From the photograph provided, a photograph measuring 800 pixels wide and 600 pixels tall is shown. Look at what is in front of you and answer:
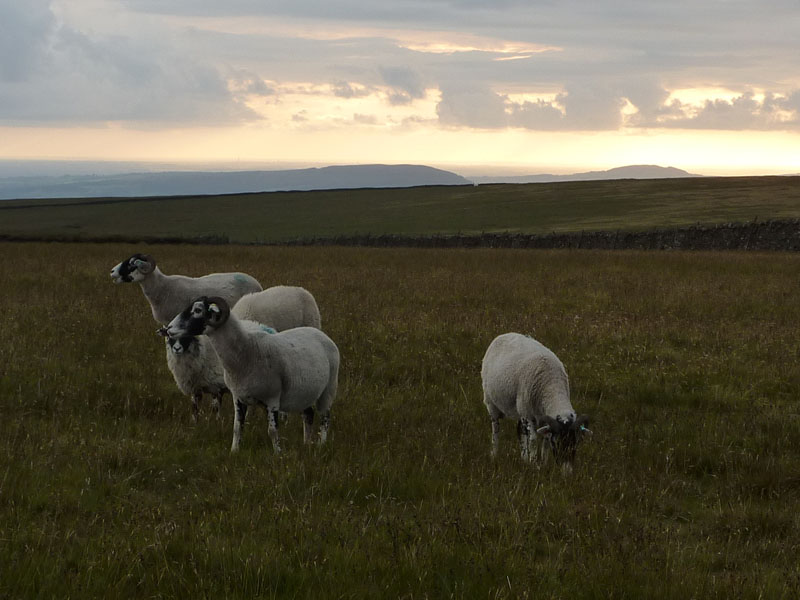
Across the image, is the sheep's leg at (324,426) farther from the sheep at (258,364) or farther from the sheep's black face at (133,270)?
the sheep's black face at (133,270)

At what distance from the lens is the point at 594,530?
524cm

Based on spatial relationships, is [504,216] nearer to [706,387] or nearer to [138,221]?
[138,221]

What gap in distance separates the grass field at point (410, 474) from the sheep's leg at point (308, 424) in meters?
0.16

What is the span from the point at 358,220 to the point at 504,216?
16.2 m

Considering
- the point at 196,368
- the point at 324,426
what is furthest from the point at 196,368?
the point at 324,426

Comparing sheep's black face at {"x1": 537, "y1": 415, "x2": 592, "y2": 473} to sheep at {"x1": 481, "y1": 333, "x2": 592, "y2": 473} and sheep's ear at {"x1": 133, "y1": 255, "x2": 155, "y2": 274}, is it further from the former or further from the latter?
sheep's ear at {"x1": 133, "y1": 255, "x2": 155, "y2": 274}

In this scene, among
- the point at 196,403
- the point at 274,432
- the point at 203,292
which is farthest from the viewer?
the point at 203,292

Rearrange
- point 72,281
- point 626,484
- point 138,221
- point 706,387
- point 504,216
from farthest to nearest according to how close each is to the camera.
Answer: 1. point 138,221
2. point 504,216
3. point 72,281
4. point 706,387
5. point 626,484

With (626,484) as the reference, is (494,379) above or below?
above

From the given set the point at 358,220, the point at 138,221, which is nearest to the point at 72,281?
the point at 358,220

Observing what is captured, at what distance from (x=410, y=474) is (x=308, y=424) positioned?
2144 mm

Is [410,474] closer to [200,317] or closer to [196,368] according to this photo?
[200,317]

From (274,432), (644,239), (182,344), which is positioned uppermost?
(182,344)

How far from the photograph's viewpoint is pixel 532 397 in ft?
25.1
